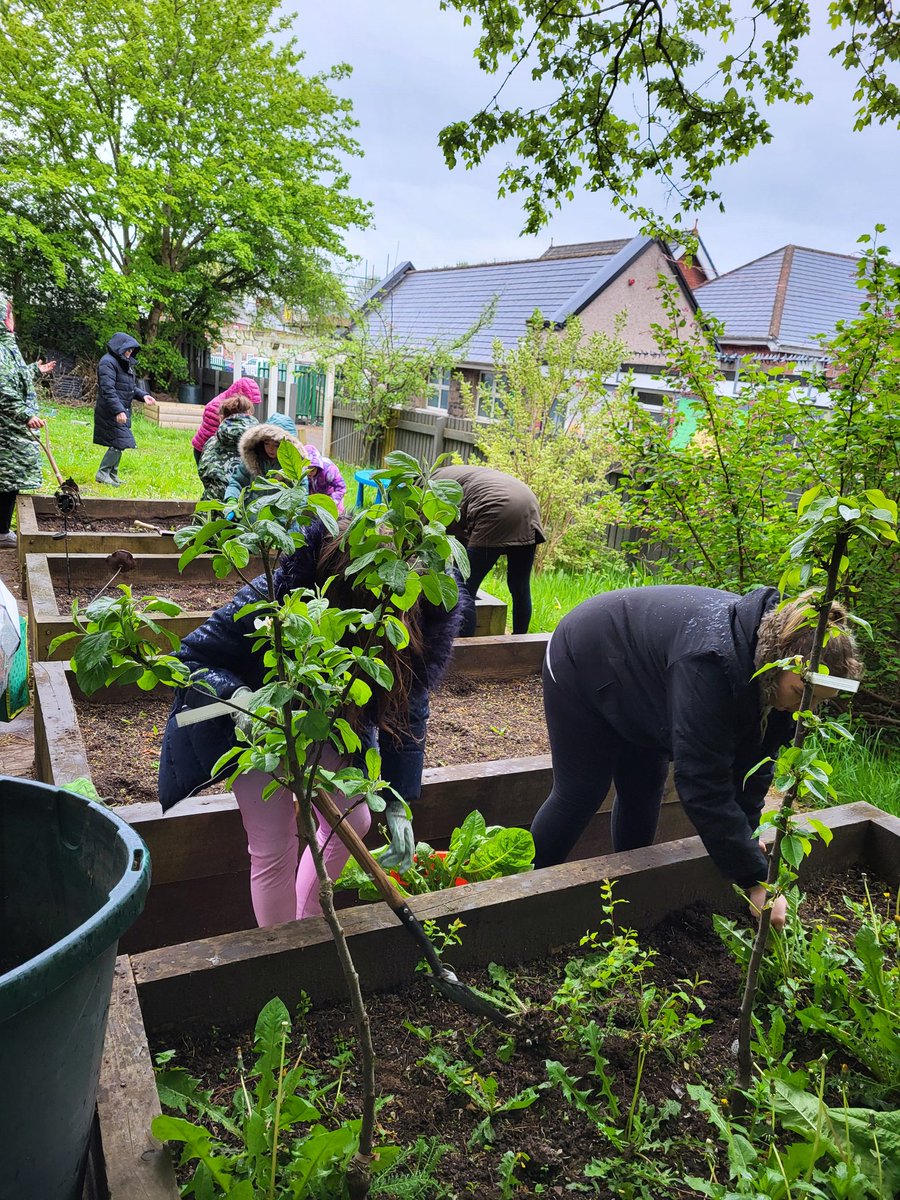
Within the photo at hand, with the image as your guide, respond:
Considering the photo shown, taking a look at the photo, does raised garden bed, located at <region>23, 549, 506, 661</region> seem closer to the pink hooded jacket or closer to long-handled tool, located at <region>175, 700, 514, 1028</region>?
the pink hooded jacket

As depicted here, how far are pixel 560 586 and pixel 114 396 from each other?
5943mm

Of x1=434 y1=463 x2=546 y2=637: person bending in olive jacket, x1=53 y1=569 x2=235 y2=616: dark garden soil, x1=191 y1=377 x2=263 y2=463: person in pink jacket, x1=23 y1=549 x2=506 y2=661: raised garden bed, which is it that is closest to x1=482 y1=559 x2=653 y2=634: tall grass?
x1=434 y1=463 x2=546 y2=637: person bending in olive jacket

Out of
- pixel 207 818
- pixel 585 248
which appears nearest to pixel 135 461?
pixel 207 818

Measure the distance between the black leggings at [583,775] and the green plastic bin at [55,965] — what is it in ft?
5.70

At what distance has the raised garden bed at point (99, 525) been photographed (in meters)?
5.83

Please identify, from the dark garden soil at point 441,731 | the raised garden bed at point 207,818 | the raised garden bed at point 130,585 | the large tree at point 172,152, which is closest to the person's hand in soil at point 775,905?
the raised garden bed at point 207,818

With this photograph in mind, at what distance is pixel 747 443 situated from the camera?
14.5 ft

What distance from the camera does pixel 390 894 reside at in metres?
1.48

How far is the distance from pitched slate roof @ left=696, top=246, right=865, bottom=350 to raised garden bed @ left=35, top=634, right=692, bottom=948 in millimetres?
24624

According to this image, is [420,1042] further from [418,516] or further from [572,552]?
[572,552]

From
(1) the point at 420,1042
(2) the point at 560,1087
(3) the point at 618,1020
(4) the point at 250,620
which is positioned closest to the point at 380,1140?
(1) the point at 420,1042

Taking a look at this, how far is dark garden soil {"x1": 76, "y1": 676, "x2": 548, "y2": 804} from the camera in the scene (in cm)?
336

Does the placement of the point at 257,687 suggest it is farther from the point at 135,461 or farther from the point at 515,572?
the point at 135,461

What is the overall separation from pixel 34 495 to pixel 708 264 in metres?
31.5
